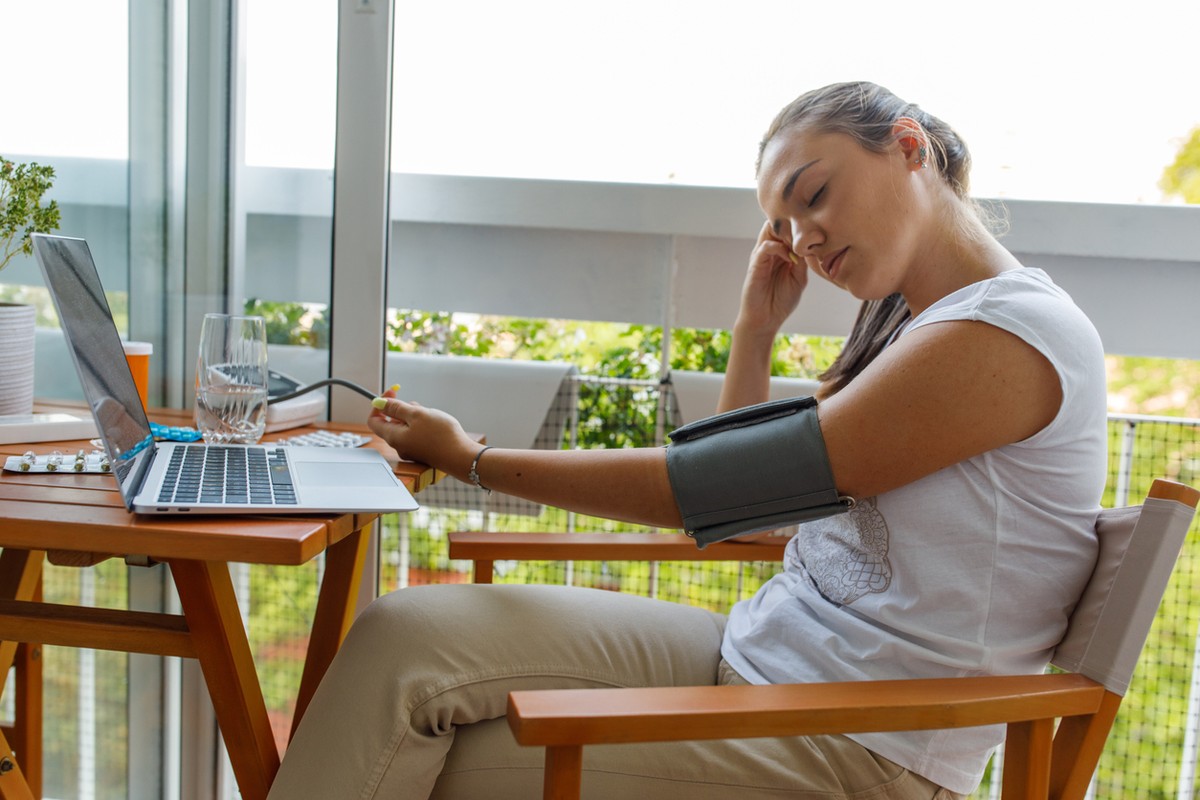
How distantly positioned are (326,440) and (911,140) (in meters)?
0.91

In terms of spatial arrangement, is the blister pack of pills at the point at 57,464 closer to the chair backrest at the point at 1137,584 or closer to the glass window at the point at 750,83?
the glass window at the point at 750,83

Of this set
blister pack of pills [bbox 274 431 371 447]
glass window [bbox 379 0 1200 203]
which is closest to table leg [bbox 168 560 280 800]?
blister pack of pills [bbox 274 431 371 447]

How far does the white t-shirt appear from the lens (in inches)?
39.6

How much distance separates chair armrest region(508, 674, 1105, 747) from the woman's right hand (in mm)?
708

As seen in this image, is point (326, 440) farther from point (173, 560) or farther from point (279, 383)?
point (173, 560)

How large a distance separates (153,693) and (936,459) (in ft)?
5.01

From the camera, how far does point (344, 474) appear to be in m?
1.21

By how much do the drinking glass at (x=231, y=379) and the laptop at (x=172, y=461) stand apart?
0.05 m

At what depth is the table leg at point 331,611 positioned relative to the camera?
4.75 ft

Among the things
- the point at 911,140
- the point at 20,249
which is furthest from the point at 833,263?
the point at 20,249

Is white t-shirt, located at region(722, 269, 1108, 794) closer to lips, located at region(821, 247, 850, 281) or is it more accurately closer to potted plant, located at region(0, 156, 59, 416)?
lips, located at region(821, 247, 850, 281)

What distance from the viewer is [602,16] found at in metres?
1.76

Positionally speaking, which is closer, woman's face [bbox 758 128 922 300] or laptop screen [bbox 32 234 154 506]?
laptop screen [bbox 32 234 154 506]

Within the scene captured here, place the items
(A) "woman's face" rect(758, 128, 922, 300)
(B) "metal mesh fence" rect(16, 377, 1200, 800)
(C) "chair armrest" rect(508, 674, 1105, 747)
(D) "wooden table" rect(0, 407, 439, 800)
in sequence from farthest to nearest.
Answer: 1. (B) "metal mesh fence" rect(16, 377, 1200, 800)
2. (A) "woman's face" rect(758, 128, 922, 300)
3. (D) "wooden table" rect(0, 407, 439, 800)
4. (C) "chair armrest" rect(508, 674, 1105, 747)
